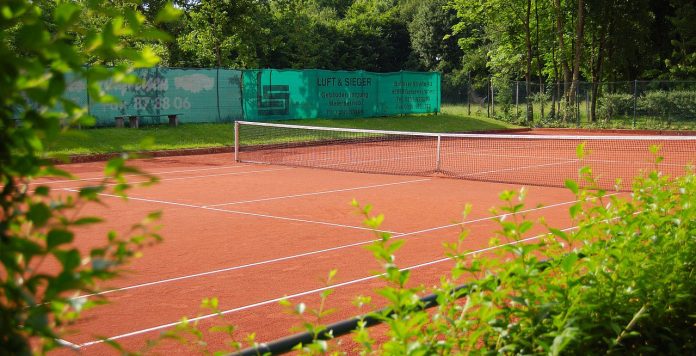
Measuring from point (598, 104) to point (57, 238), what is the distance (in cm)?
3973

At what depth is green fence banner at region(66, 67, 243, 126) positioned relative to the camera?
91.9 ft

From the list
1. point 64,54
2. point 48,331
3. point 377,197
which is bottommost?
point 377,197

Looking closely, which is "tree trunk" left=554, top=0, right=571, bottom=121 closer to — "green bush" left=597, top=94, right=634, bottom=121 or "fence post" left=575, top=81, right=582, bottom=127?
"fence post" left=575, top=81, right=582, bottom=127

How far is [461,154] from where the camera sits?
24.5 metres

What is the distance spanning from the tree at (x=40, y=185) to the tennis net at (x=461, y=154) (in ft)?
50.5

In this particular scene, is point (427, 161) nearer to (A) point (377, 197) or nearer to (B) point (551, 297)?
(A) point (377, 197)

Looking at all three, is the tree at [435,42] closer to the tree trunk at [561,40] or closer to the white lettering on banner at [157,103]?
the tree trunk at [561,40]

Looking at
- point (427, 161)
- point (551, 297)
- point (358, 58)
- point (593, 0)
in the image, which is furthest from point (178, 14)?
point (358, 58)

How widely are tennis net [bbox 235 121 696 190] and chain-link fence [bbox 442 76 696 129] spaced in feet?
17.7

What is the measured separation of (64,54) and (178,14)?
322 millimetres

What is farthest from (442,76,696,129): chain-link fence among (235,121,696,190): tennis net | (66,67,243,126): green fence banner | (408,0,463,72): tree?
(408,0,463,72): tree

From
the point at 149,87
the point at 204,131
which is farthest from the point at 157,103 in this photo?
the point at 204,131

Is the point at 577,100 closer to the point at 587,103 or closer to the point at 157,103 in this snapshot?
the point at 587,103

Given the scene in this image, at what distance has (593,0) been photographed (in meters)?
41.5
